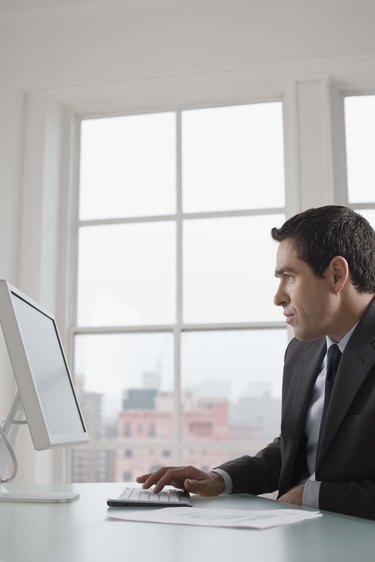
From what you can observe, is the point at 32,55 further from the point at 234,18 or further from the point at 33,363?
the point at 33,363

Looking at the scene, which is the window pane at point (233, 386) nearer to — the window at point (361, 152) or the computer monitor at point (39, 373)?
the window at point (361, 152)

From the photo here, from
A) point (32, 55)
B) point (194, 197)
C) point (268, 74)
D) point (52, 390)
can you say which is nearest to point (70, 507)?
point (52, 390)

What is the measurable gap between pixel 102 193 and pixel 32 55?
0.70 metres

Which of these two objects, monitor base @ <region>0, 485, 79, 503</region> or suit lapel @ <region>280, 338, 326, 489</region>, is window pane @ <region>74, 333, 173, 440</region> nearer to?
suit lapel @ <region>280, 338, 326, 489</region>

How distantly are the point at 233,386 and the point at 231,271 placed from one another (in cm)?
49

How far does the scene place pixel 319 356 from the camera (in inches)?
83.7

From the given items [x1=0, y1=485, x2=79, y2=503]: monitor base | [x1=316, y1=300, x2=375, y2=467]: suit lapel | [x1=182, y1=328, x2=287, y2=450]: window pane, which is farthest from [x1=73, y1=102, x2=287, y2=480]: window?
[x1=0, y1=485, x2=79, y2=503]: monitor base

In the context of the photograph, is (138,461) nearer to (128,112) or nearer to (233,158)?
(233,158)

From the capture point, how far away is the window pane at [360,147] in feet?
10.6

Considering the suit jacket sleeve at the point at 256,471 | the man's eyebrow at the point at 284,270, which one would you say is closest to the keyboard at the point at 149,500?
the suit jacket sleeve at the point at 256,471

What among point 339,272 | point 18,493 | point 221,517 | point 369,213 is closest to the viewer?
point 221,517

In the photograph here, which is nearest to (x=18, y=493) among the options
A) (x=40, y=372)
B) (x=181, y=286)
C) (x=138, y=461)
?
(x=40, y=372)

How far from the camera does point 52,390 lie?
180cm

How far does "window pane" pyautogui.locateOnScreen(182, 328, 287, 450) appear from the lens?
10.4ft
